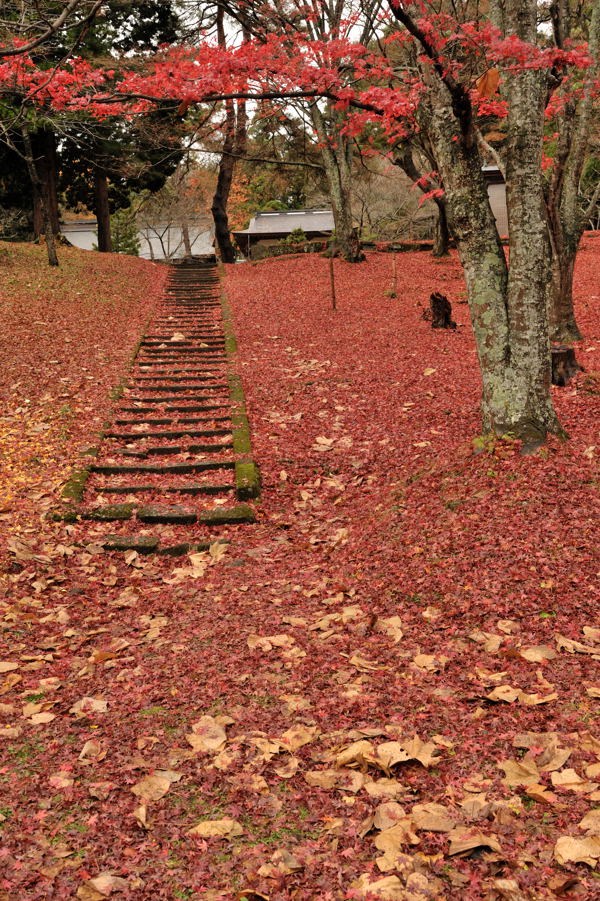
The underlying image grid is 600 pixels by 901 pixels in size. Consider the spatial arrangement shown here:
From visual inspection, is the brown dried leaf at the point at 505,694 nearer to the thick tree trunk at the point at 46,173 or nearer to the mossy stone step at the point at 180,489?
the mossy stone step at the point at 180,489

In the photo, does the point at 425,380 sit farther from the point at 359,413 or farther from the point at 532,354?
the point at 532,354

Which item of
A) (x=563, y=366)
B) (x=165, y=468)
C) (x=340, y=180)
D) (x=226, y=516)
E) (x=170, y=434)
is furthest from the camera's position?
(x=340, y=180)

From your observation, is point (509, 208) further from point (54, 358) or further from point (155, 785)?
point (54, 358)

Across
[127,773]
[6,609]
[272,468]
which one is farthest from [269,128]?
[127,773]

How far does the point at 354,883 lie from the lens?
7.71ft

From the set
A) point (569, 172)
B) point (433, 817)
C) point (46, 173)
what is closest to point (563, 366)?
point (569, 172)

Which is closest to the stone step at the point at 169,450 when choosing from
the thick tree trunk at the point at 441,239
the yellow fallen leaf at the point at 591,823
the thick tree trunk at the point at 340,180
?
the yellow fallen leaf at the point at 591,823

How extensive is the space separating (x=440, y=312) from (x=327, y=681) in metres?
10.5

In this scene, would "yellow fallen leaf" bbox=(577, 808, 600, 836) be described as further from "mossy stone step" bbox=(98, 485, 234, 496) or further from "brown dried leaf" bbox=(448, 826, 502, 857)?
"mossy stone step" bbox=(98, 485, 234, 496)

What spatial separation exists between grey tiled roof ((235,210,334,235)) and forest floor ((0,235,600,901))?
26657 mm

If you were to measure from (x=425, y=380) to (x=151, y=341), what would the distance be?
238 inches

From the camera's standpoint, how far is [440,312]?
42.8 ft

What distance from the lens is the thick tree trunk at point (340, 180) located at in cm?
1934

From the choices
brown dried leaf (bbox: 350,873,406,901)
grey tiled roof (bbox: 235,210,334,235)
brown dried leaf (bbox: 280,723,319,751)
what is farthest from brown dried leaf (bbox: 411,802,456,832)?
grey tiled roof (bbox: 235,210,334,235)
